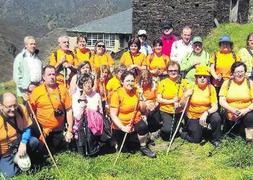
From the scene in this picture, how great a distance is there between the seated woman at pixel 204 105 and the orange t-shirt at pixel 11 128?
310 centimetres

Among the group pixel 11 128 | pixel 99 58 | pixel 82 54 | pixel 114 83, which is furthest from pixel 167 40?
pixel 11 128

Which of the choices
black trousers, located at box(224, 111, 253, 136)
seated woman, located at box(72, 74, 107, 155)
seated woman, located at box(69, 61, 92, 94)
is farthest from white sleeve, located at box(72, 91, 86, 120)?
black trousers, located at box(224, 111, 253, 136)

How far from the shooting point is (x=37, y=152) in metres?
8.55

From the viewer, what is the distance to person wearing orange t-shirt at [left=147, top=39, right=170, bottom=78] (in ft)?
35.8

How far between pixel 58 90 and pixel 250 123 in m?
3.59

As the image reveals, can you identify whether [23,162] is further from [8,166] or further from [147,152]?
[147,152]

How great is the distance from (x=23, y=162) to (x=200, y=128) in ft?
11.7

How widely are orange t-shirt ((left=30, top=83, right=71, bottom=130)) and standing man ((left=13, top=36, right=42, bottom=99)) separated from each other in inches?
49.7

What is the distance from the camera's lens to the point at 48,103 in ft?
28.5

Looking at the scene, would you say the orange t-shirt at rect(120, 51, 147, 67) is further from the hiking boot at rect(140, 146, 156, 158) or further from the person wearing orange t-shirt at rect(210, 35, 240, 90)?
the hiking boot at rect(140, 146, 156, 158)

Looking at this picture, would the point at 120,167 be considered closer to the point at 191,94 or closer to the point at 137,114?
the point at 137,114

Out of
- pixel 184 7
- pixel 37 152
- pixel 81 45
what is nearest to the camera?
pixel 37 152

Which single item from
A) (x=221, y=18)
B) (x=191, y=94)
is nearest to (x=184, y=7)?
(x=221, y=18)

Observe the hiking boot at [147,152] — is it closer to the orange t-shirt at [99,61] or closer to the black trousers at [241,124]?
the black trousers at [241,124]
